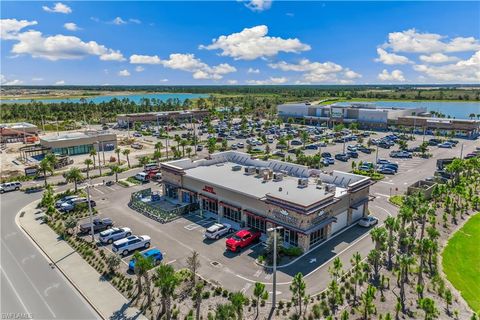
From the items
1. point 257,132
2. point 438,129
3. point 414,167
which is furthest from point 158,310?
point 438,129

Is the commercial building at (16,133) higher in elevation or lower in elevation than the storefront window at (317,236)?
higher

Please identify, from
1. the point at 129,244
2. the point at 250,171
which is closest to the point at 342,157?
the point at 250,171

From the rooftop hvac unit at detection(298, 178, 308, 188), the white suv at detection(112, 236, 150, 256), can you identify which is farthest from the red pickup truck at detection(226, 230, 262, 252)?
the rooftop hvac unit at detection(298, 178, 308, 188)

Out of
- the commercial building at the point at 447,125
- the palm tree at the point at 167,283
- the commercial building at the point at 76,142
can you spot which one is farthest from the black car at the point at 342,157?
the palm tree at the point at 167,283

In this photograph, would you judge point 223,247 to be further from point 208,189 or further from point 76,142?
point 76,142

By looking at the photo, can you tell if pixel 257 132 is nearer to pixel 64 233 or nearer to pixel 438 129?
pixel 438 129

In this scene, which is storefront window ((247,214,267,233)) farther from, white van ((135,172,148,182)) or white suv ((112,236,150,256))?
white van ((135,172,148,182))

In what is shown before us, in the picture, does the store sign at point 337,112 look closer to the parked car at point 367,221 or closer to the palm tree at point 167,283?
the parked car at point 367,221
